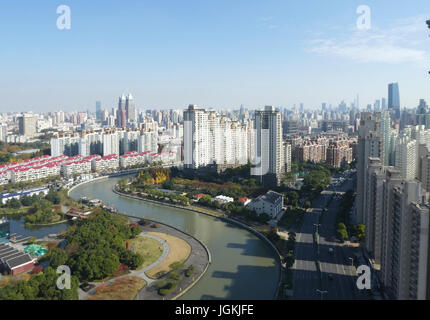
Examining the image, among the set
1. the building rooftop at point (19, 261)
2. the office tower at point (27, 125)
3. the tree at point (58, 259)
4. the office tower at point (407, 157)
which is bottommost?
the building rooftop at point (19, 261)

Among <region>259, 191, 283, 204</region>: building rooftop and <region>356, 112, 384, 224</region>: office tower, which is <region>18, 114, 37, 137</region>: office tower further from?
<region>356, 112, 384, 224</region>: office tower

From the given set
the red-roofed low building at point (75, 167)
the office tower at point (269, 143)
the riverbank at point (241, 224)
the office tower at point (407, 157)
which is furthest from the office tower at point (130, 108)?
the office tower at point (407, 157)

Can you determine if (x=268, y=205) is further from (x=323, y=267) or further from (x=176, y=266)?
(x=176, y=266)

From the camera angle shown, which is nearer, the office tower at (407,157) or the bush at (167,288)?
the bush at (167,288)

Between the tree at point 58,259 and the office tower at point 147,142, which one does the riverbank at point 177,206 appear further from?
the office tower at point 147,142
